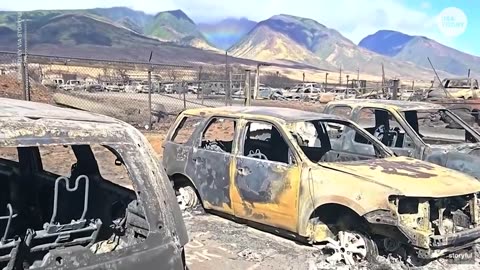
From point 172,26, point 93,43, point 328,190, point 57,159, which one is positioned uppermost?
point 172,26

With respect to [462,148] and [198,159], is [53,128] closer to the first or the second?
[198,159]

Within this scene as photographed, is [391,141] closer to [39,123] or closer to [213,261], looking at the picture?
[213,261]

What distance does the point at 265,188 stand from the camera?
19.4 ft

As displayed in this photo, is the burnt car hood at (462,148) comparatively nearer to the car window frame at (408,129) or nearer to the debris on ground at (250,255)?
the car window frame at (408,129)

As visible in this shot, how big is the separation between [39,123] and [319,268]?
372cm

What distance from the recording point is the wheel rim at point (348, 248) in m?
5.21

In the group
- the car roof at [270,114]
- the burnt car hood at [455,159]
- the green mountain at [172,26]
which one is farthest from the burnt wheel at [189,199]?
the green mountain at [172,26]

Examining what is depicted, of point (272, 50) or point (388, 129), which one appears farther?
point (272, 50)

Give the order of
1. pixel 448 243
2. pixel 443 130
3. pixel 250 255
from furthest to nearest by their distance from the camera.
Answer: pixel 443 130, pixel 250 255, pixel 448 243

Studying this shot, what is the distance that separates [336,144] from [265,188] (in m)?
2.20

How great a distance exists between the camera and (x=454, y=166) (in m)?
7.14

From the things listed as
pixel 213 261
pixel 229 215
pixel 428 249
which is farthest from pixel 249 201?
pixel 428 249

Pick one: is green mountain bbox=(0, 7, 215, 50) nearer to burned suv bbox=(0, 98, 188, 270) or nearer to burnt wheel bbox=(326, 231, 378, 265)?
burnt wheel bbox=(326, 231, 378, 265)

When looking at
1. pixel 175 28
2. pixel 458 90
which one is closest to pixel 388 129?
pixel 458 90
